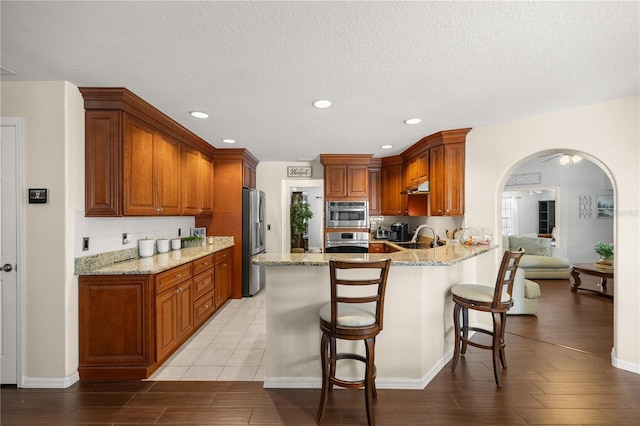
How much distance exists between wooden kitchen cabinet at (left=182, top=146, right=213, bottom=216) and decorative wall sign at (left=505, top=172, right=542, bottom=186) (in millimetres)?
7645

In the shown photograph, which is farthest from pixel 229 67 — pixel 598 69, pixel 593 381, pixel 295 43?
pixel 593 381

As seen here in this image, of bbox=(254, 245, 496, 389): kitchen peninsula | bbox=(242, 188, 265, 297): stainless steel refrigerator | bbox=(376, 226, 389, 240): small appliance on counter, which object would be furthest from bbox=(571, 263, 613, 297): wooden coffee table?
bbox=(242, 188, 265, 297): stainless steel refrigerator

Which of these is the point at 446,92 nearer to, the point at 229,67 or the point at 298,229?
the point at 229,67

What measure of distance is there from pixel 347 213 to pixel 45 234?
154 inches

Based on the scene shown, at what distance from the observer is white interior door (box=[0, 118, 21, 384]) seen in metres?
2.36

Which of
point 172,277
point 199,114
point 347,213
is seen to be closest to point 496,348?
point 172,277

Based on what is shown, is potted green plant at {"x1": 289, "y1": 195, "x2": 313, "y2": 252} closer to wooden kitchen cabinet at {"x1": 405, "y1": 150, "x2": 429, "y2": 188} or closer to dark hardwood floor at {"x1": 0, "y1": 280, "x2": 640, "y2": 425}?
wooden kitchen cabinet at {"x1": 405, "y1": 150, "x2": 429, "y2": 188}

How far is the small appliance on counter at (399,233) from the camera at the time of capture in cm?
553

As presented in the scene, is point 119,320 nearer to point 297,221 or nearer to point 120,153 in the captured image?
point 120,153

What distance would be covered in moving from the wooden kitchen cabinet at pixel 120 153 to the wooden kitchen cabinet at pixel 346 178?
279 centimetres

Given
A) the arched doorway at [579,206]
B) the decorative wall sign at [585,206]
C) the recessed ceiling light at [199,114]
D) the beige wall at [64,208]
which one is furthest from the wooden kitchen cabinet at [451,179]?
the decorative wall sign at [585,206]

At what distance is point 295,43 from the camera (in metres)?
1.82

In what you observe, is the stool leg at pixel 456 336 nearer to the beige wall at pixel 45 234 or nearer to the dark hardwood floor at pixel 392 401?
the dark hardwood floor at pixel 392 401

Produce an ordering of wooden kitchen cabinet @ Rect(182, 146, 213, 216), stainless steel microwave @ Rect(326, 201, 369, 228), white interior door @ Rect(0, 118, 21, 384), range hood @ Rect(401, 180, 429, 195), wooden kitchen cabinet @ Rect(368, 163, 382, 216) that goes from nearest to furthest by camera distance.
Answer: white interior door @ Rect(0, 118, 21, 384) → wooden kitchen cabinet @ Rect(182, 146, 213, 216) → range hood @ Rect(401, 180, 429, 195) → stainless steel microwave @ Rect(326, 201, 369, 228) → wooden kitchen cabinet @ Rect(368, 163, 382, 216)
